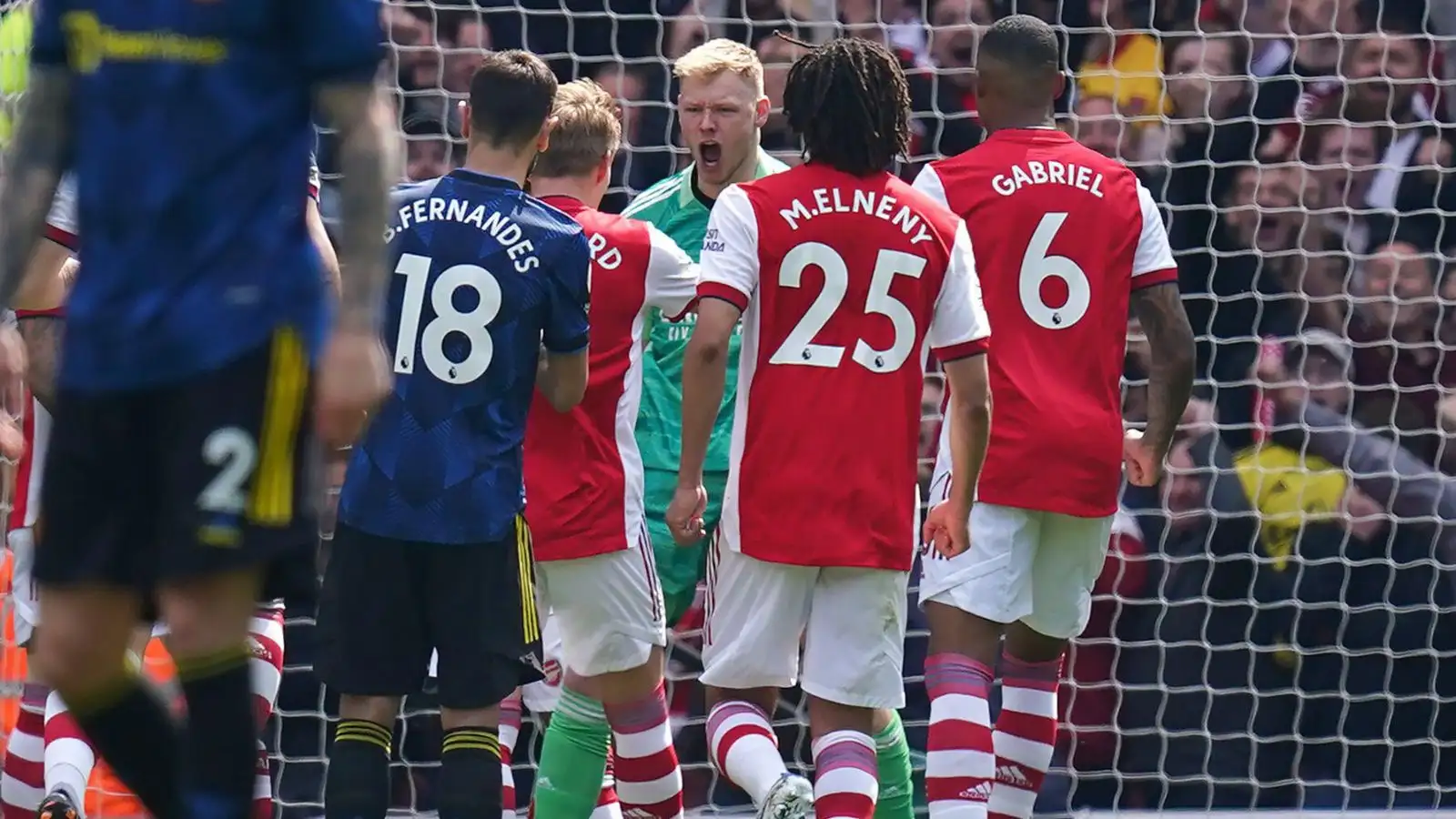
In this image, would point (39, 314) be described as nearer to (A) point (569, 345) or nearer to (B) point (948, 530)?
(A) point (569, 345)

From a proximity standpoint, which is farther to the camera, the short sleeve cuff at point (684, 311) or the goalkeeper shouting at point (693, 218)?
the goalkeeper shouting at point (693, 218)

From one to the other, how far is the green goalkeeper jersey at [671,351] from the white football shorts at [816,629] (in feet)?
2.53

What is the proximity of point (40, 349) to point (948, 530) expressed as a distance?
191 centimetres

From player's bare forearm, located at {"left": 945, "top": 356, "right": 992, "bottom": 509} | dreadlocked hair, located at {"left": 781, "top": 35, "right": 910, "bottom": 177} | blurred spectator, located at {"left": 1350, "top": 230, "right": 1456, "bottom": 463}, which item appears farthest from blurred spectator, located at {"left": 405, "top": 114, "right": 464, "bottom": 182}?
blurred spectator, located at {"left": 1350, "top": 230, "right": 1456, "bottom": 463}

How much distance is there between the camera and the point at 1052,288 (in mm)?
5156

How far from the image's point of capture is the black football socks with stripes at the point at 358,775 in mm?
4445

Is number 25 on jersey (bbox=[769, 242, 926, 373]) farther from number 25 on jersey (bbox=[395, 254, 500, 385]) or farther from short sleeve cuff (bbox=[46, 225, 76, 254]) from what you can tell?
short sleeve cuff (bbox=[46, 225, 76, 254])

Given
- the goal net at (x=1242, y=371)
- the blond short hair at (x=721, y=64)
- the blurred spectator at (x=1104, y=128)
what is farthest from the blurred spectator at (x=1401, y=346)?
the blond short hair at (x=721, y=64)

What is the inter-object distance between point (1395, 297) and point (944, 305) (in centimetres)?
295

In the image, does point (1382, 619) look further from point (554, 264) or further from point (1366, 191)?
point (554, 264)

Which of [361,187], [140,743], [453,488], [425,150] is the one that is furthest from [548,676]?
[361,187]

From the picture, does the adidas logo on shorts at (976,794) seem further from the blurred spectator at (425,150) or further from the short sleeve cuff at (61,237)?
the blurred spectator at (425,150)

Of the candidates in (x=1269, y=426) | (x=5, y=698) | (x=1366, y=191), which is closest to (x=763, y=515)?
(x=5, y=698)

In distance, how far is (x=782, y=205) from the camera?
464 cm
